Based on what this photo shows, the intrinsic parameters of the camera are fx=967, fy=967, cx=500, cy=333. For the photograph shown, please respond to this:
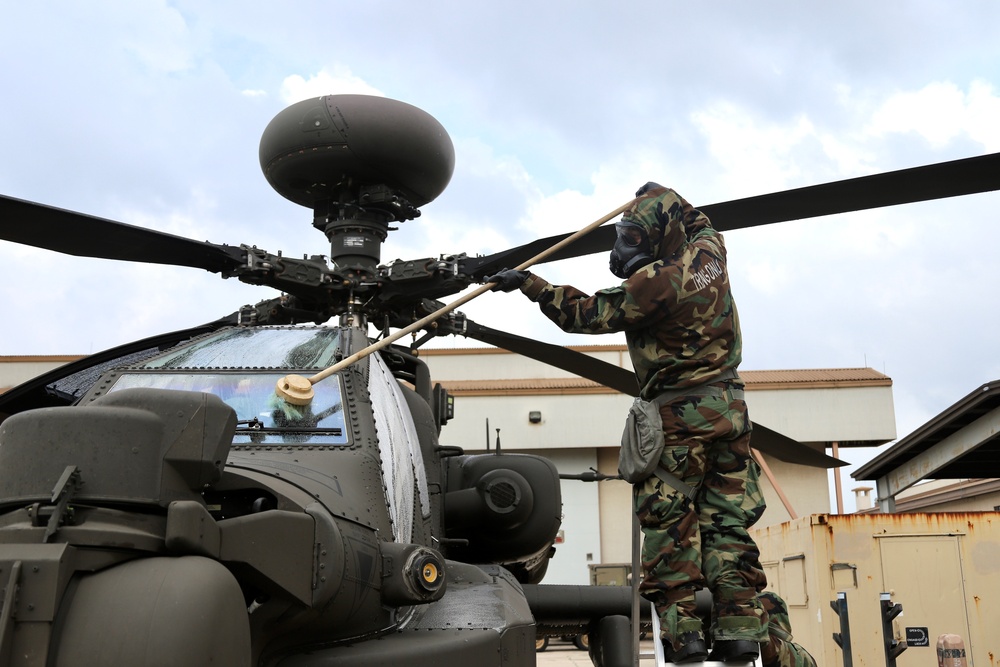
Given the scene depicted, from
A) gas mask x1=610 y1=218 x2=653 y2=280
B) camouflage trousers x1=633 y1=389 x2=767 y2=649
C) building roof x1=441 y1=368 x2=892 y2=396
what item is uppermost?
building roof x1=441 y1=368 x2=892 y2=396

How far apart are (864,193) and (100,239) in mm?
3783

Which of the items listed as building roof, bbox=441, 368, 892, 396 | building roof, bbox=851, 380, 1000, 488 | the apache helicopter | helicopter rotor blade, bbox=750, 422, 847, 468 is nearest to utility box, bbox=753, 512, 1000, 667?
building roof, bbox=851, 380, 1000, 488

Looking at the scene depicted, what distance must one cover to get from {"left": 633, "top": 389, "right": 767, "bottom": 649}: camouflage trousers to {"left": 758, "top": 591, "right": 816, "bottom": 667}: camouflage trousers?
6.3 inches

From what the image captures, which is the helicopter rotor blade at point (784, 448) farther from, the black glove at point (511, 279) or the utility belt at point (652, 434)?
the black glove at point (511, 279)

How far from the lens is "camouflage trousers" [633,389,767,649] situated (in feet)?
11.3

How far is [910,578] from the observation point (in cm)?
830

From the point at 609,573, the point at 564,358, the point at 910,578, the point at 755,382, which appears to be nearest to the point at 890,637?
the point at 910,578

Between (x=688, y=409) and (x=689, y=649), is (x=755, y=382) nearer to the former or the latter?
(x=688, y=409)

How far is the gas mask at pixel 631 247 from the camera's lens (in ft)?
12.9

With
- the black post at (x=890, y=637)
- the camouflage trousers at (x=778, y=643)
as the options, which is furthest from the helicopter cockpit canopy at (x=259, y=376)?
the black post at (x=890, y=637)

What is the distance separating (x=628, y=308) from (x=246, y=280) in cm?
298

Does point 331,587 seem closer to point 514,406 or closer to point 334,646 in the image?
point 334,646

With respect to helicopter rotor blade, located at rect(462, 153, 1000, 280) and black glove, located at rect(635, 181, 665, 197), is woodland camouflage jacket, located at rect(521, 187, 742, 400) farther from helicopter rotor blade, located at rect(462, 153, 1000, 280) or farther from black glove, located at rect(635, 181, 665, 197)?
helicopter rotor blade, located at rect(462, 153, 1000, 280)

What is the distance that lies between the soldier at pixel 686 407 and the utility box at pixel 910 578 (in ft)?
17.0
